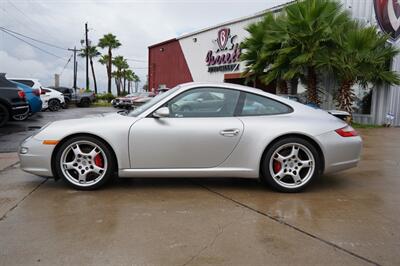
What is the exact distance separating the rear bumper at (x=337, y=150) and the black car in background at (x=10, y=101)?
9074 millimetres

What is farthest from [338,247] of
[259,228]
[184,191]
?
[184,191]

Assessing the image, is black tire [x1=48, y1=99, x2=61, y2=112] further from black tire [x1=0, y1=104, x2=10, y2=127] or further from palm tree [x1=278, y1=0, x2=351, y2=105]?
palm tree [x1=278, y1=0, x2=351, y2=105]

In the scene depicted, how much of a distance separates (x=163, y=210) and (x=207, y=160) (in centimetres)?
88

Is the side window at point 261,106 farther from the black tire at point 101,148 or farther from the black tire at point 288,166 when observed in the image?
the black tire at point 101,148

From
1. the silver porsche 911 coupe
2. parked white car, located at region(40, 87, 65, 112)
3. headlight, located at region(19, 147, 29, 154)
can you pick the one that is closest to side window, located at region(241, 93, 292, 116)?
the silver porsche 911 coupe

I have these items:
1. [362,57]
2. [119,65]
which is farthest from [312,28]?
[119,65]

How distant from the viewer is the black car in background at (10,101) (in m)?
10.3

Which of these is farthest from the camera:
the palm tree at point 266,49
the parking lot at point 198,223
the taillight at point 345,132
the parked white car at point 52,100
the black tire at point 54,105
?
the black tire at point 54,105

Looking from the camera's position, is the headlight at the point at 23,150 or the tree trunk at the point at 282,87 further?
the tree trunk at the point at 282,87

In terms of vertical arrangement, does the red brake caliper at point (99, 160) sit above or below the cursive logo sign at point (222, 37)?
below

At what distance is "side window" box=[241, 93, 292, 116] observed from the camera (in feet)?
14.6

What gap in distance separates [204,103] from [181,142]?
58 cm

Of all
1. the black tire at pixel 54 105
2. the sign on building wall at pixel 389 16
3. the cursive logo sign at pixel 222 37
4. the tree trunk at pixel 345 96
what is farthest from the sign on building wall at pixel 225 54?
the black tire at pixel 54 105

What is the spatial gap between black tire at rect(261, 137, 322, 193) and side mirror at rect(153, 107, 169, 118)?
1242 millimetres
